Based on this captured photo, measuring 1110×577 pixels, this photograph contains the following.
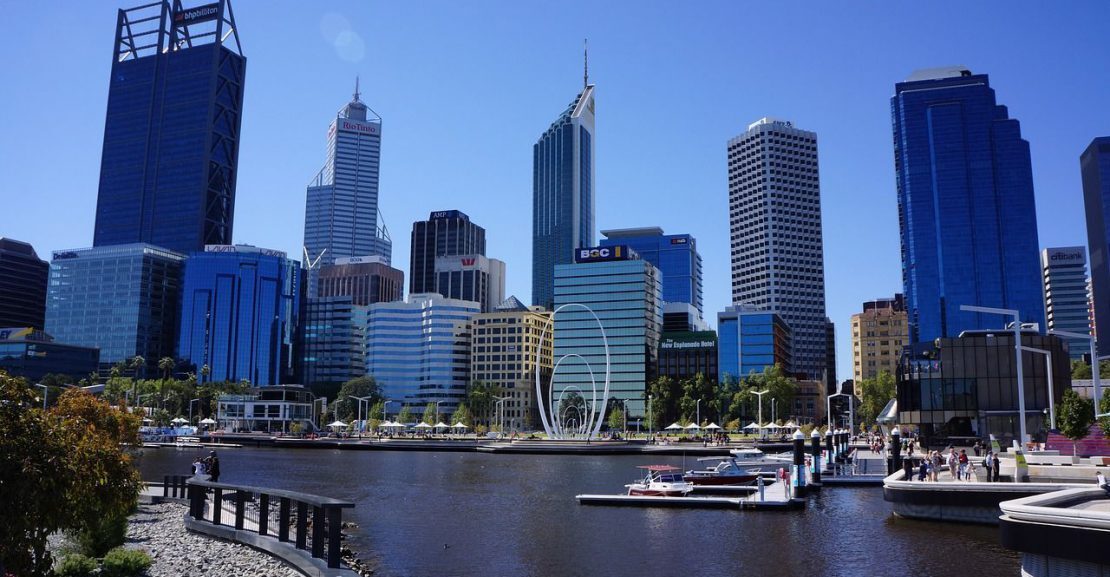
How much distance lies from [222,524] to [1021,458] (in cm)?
3992

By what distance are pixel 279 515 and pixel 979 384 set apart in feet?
325

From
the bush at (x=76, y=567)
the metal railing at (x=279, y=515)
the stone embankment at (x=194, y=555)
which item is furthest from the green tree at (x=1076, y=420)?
the bush at (x=76, y=567)

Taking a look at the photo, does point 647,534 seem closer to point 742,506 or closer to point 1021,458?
point 742,506

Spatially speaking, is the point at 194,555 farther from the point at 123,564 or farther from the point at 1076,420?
the point at 1076,420

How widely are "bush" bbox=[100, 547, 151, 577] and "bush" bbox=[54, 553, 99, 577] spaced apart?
0.38m

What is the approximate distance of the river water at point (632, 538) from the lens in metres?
35.8

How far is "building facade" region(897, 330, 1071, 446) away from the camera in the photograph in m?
105

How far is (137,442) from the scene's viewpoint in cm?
4488

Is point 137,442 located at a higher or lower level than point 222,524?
higher

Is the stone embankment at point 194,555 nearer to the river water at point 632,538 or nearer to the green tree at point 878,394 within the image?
the river water at point 632,538

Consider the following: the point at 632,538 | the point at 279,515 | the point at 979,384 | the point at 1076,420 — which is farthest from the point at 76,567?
the point at 979,384

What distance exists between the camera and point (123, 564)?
87.4 feet

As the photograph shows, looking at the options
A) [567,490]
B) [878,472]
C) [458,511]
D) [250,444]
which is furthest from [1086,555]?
[250,444]

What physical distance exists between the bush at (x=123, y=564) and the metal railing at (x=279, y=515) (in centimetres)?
450
